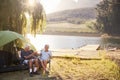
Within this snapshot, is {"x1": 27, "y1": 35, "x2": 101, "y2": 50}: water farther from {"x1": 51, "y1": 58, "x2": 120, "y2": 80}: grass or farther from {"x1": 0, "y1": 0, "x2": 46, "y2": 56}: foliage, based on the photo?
{"x1": 51, "y1": 58, "x2": 120, "y2": 80}: grass

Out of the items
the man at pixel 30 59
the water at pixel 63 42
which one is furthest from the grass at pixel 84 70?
the water at pixel 63 42

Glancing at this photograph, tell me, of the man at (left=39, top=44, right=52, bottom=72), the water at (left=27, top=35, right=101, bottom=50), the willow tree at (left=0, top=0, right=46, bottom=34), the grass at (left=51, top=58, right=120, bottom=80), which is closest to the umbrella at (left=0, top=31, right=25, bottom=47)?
the willow tree at (left=0, top=0, right=46, bottom=34)

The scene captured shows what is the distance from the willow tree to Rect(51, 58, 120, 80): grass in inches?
75.1

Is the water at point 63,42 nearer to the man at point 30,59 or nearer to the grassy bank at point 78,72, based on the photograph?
the grassy bank at point 78,72

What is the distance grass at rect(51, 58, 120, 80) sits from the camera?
37.3 ft

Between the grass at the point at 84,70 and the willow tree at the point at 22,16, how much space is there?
6.26ft

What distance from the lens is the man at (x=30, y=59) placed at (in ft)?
37.9

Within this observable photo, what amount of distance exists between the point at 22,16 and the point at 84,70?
138 inches

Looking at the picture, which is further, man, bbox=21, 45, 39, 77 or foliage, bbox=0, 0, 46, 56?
foliage, bbox=0, 0, 46, 56

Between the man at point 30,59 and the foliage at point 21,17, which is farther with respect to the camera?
the foliage at point 21,17

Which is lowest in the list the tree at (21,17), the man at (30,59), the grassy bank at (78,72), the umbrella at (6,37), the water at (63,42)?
the water at (63,42)

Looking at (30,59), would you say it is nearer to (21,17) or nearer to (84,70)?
(84,70)

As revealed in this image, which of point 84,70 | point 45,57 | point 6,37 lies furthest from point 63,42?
point 6,37

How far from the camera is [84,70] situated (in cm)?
1265
